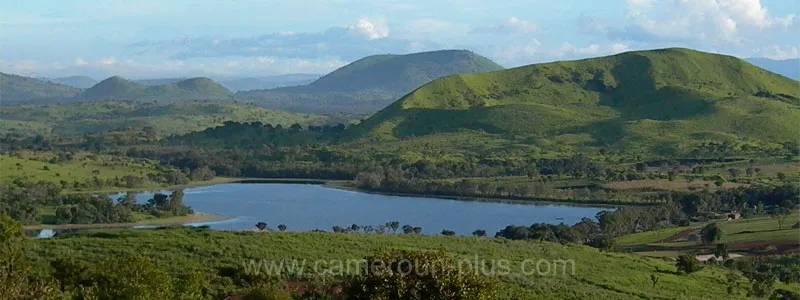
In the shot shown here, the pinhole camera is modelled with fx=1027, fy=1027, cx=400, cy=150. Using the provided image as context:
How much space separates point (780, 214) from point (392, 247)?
6143 cm

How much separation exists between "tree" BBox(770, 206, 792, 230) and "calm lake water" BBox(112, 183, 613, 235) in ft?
64.5

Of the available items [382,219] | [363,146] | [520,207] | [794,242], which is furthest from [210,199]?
[794,242]

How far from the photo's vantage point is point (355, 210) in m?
123

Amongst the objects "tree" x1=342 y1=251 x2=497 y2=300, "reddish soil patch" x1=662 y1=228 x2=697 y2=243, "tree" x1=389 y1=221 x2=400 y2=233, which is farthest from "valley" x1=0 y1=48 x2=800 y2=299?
"reddish soil patch" x1=662 y1=228 x2=697 y2=243

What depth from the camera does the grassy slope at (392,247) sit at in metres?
39.5

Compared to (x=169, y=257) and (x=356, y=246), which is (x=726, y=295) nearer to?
(x=356, y=246)

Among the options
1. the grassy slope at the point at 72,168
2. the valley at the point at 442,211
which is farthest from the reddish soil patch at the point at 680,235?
the grassy slope at the point at 72,168

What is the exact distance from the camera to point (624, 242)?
276 feet

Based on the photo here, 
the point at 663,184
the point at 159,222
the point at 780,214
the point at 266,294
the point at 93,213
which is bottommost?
the point at 159,222

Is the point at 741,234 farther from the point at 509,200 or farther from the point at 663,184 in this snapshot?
the point at 509,200

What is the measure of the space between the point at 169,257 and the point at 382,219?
244 ft

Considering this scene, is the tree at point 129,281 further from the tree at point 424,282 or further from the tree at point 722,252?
the tree at point 722,252

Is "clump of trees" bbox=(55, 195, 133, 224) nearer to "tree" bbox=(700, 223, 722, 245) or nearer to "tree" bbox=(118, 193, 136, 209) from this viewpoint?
"tree" bbox=(118, 193, 136, 209)

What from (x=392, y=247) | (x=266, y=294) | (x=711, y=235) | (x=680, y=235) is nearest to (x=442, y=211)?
(x=680, y=235)
